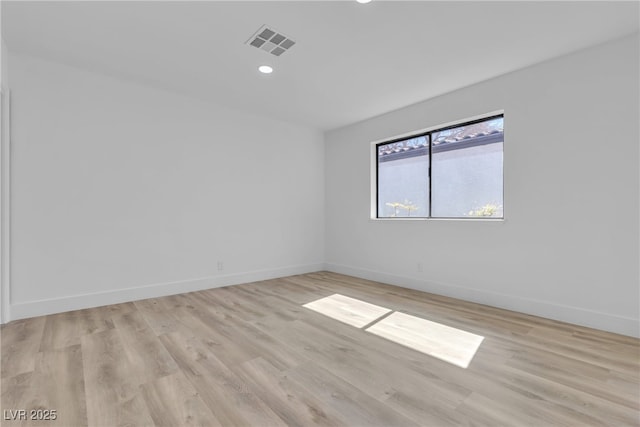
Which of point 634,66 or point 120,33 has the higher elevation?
point 120,33

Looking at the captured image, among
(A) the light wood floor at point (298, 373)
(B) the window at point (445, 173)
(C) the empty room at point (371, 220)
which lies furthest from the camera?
(B) the window at point (445, 173)

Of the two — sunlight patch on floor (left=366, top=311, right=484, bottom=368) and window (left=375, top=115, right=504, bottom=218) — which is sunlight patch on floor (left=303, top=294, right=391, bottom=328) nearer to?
sunlight patch on floor (left=366, top=311, right=484, bottom=368)

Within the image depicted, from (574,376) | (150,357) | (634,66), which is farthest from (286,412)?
(634,66)

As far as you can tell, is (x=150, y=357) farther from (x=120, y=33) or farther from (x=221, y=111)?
(x=221, y=111)

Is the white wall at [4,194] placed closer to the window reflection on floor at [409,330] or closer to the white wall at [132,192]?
the white wall at [132,192]

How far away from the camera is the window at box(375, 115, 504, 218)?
11.5ft

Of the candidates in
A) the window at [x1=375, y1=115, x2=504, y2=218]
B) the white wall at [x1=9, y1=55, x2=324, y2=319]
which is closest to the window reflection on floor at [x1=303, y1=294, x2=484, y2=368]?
the window at [x1=375, y1=115, x2=504, y2=218]

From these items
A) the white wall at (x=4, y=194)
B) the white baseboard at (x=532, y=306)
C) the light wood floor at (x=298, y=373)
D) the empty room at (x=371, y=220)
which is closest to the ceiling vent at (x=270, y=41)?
the empty room at (x=371, y=220)

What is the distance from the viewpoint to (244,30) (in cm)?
246

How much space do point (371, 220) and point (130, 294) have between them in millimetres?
3463

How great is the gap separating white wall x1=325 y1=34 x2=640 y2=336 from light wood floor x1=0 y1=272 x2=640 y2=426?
345mm

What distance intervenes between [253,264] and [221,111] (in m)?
2.36

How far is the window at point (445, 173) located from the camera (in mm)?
3494

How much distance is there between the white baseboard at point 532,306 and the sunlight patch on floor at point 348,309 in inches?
40.1
